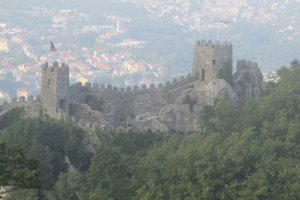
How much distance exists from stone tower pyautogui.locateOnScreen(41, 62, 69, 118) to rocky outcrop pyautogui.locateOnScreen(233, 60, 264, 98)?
32.2 ft

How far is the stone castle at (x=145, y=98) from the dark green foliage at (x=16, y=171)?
15.5 meters

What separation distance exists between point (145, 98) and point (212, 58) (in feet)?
13.6

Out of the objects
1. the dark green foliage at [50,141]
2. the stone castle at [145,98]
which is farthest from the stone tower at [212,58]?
the dark green foliage at [50,141]

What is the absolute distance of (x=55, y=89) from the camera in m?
38.8

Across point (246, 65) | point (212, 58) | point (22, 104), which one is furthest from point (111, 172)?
point (246, 65)

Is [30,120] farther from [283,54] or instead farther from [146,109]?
[283,54]

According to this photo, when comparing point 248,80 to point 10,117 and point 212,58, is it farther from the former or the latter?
point 10,117

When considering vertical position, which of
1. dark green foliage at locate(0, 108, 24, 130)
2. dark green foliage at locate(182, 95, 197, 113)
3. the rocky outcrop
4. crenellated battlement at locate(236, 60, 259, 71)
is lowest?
dark green foliage at locate(0, 108, 24, 130)

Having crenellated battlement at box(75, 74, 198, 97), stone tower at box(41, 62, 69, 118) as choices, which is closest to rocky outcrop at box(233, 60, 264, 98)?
crenellated battlement at box(75, 74, 198, 97)

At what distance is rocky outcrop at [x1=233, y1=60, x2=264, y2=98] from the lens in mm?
43750

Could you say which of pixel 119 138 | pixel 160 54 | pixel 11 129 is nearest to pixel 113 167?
pixel 119 138

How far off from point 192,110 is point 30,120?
27.7 feet

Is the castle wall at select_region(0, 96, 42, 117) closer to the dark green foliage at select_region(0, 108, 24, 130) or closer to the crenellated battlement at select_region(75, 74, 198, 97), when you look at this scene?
the dark green foliage at select_region(0, 108, 24, 130)

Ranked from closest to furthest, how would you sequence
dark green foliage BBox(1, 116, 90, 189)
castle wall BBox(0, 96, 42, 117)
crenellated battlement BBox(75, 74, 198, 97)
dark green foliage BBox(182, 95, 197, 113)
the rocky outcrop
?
dark green foliage BBox(1, 116, 90, 189), castle wall BBox(0, 96, 42, 117), crenellated battlement BBox(75, 74, 198, 97), dark green foliage BBox(182, 95, 197, 113), the rocky outcrop
